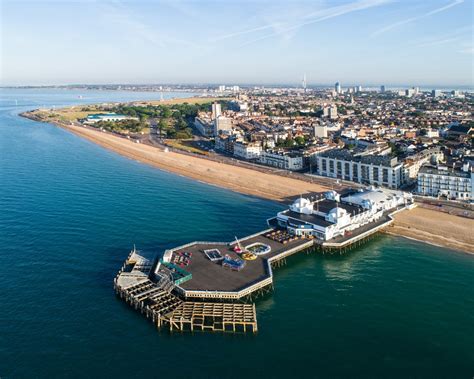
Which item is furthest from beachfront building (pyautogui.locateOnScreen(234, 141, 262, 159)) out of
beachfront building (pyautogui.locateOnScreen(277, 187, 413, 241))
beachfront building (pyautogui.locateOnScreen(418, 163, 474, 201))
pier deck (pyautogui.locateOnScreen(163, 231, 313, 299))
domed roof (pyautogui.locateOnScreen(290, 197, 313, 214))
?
pier deck (pyautogui.locateOnScreen(163, 231, 313, 299))

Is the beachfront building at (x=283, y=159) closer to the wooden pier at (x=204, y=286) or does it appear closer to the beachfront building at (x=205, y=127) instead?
the wooden pier at (x=204, y=286)

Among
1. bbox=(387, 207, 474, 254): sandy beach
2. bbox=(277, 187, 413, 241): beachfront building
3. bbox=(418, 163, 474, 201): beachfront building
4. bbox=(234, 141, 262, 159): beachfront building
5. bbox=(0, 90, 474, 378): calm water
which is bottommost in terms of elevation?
bbox=(0, 90, 474, 378): calm water

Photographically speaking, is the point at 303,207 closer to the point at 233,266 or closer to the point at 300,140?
the point at 233,266

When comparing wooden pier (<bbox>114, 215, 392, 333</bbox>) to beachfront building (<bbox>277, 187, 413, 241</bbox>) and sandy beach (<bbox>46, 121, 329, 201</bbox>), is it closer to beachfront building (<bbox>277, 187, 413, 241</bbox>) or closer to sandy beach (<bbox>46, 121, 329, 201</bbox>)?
beachfront building (<bbox>277, 187, 413, 241</bbox>)

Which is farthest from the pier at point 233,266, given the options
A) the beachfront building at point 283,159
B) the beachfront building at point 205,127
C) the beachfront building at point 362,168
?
the beachfront building at point 205,127

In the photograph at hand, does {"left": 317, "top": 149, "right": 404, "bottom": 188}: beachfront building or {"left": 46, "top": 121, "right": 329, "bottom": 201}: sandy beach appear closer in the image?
{"left": 317, "top": 149, "right": 404, "bottom": 188}: beachfront building

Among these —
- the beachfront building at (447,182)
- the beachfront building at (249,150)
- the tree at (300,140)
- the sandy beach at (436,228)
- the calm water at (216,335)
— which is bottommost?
the calm water at (216,335)

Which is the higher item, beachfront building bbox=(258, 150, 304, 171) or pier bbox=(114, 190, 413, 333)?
beachfront building bbox=(258, 150, 304, 171)
